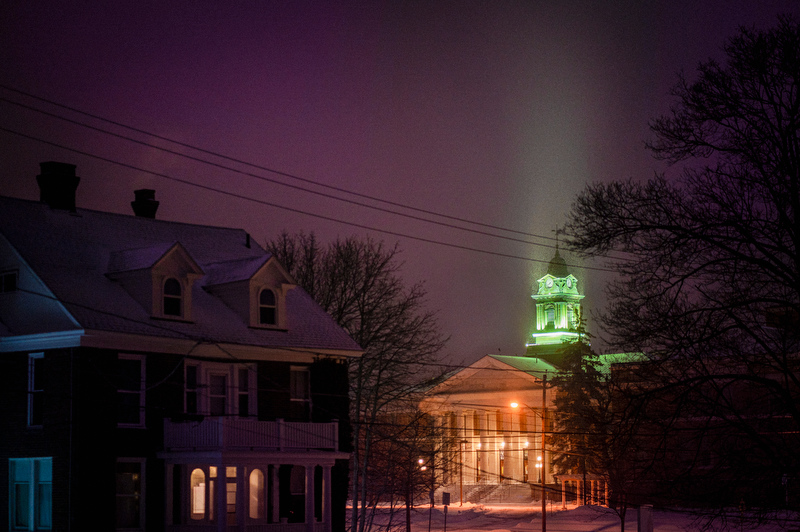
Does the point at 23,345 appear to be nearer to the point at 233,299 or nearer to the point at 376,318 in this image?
the point at 233,299

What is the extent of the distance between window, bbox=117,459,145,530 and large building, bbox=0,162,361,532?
4cm

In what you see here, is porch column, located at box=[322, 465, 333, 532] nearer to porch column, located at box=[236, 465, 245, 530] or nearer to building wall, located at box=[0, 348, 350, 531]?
porch column, located at box=[236, 465, 245, 530]

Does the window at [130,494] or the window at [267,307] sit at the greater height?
the window at [267,307]

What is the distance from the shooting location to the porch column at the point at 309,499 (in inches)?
1404

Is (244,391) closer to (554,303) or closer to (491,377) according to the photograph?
(491,377)

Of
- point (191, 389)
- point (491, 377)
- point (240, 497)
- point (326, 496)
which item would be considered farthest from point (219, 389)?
point (491, 377)

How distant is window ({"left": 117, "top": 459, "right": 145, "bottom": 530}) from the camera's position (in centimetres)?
3247

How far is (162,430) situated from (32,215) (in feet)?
27.7

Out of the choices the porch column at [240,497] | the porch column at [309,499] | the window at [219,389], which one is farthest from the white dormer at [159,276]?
the porch column at [309,499]

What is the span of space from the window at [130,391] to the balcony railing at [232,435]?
101cm

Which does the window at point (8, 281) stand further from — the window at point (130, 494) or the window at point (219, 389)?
the window at point (130, 494)

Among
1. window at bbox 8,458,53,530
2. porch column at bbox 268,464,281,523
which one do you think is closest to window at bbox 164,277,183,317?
window at bbox 8,458,53,530

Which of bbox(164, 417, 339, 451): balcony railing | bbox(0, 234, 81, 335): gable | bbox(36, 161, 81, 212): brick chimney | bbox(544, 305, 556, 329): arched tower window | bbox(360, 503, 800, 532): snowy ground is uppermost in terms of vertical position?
bbox(544, 305, 556, 329): arched tower window

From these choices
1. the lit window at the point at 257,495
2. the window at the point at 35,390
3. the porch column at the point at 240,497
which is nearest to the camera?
the window at the point at 35,390
